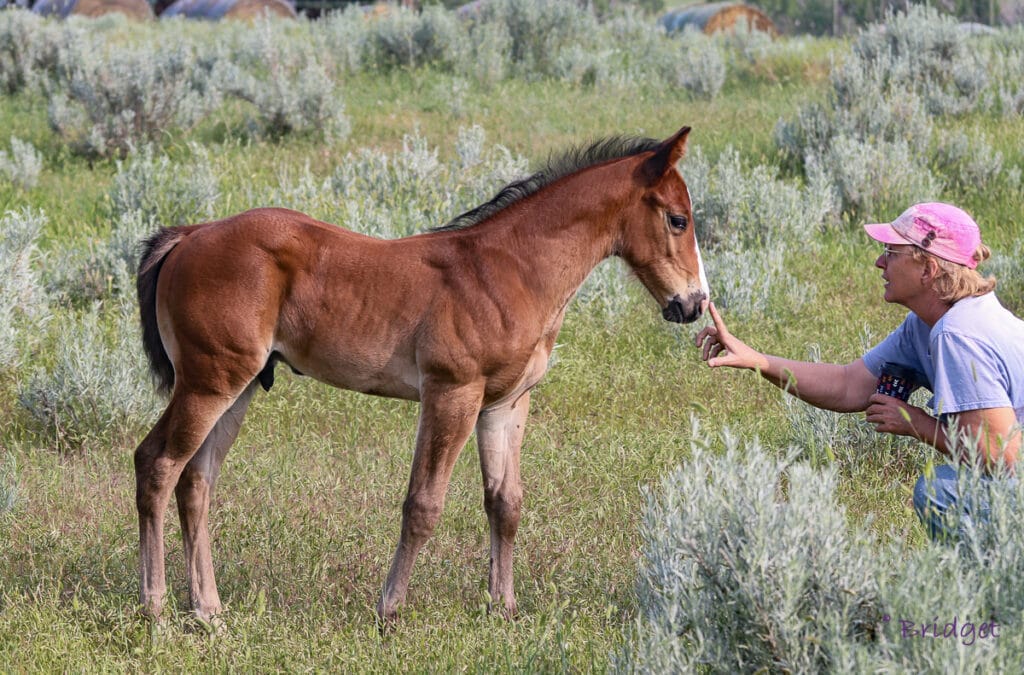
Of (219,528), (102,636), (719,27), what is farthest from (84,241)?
(719,27)

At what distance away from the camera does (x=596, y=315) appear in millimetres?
8625

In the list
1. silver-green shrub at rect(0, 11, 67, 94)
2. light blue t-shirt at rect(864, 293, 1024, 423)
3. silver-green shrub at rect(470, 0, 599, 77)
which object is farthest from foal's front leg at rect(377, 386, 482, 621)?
silver-green shrub at rect(470, 0, 599, 77)

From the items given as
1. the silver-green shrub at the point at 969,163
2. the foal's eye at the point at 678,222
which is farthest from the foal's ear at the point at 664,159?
the silver-green shrub at the point at 969,163

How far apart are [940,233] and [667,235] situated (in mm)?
987

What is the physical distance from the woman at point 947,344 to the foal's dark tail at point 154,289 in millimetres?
2210

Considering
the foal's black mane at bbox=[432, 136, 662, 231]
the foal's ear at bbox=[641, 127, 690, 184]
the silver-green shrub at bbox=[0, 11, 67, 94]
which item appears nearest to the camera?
the foal's ear at bbox=[641, 127, 690, 184]

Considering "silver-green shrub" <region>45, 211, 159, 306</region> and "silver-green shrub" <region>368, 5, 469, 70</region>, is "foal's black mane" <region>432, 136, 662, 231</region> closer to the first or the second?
"silver-green shrub" <region>45, 211, 159, 306</region>

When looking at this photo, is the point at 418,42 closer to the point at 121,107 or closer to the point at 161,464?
the point at 121,107

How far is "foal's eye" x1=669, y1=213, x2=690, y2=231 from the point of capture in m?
4.62

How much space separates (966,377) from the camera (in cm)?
401

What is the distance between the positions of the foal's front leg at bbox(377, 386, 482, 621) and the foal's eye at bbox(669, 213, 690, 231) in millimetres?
973

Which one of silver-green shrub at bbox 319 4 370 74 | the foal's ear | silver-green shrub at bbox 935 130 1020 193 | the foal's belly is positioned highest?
the foal's ear

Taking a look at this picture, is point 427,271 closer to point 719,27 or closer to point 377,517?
point 377,517

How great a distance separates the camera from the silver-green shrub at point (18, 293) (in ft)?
25.0
